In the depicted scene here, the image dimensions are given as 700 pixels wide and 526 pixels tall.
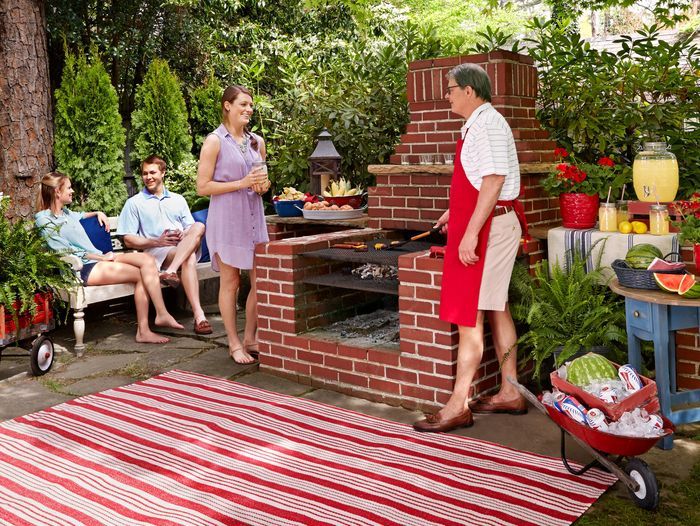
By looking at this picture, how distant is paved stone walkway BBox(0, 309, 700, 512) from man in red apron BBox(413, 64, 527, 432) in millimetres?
348

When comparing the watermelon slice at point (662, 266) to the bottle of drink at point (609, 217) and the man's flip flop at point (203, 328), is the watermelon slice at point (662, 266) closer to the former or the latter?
the bottle of drink at point (609, 217)

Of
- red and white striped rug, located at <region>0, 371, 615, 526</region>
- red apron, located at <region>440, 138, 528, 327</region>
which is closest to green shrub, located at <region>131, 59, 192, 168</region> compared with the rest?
red and white striped rug, located at <region>0, 371, 615, 526</region>

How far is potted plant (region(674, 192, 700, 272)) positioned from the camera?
3.78 meters

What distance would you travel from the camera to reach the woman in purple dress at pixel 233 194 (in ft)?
17.4

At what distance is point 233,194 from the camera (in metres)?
5.39

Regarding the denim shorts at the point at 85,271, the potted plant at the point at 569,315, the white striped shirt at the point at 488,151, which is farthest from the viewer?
the denim shorts at the point at 85,271

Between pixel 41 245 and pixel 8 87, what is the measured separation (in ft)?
8.35

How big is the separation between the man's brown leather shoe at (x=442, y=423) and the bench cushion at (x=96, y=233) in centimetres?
395

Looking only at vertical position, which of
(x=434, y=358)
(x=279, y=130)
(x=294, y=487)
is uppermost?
(x=279, y=130)

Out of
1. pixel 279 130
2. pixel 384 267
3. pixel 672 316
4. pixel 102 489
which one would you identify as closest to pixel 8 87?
pixel 279 130

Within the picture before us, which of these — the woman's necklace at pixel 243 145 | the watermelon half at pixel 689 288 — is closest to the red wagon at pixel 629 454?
the watermelon half at pixel 689 288

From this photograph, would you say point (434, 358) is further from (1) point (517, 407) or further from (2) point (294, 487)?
(2) point (294, 487)

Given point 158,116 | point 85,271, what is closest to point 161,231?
point 85,271

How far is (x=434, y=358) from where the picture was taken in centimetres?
446
